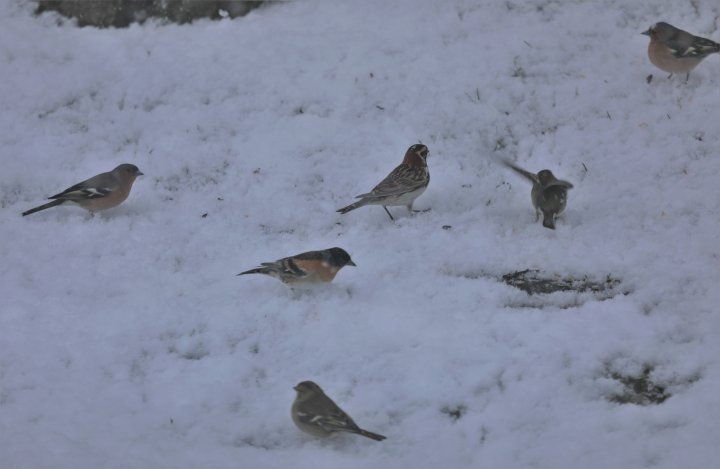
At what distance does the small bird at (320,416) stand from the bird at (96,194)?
3.64 metres

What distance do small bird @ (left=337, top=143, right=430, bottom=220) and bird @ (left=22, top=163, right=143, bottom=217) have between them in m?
2.19

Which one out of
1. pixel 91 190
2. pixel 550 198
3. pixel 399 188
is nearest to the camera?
pixel 550 198

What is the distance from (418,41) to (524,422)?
228 inches

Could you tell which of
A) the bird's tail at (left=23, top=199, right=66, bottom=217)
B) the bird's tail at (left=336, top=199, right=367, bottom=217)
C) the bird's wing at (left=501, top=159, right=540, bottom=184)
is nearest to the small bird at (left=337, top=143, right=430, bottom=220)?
the bird's tail at (left=336, top=199, right=367, bottom=217)

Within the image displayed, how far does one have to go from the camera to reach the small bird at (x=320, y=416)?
5.48m

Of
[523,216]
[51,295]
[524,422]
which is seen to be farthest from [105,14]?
[524,422]

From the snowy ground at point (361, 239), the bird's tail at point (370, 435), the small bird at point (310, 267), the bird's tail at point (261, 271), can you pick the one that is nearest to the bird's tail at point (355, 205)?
the snowy ground at point (361, 239)

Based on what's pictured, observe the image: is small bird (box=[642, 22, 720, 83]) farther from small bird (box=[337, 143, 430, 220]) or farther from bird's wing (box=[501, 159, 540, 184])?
small bird (box=[337, 143, 430, 220])

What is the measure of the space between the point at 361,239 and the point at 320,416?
8.94ft

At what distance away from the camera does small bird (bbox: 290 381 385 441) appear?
5.48m

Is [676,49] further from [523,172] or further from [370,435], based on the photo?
[370,435]

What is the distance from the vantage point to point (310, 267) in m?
7.07

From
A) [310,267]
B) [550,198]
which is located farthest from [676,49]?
[310,267]

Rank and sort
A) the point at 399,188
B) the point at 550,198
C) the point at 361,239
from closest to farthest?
1. the point at 550,198
2. the point at 361,239
3. the point at 399,188
